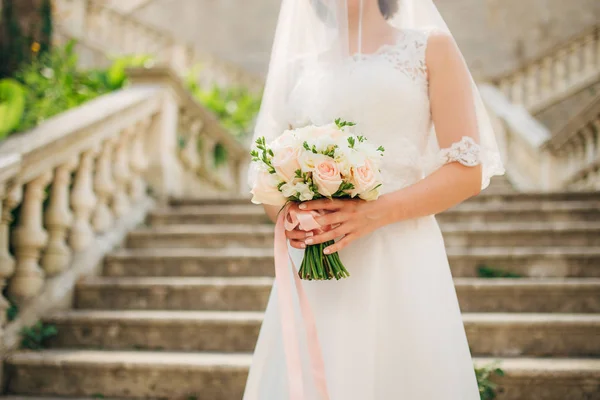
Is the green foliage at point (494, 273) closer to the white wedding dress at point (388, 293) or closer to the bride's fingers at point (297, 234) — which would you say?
Result: the white wedding dress at point (388, 293)

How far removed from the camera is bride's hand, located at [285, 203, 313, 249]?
1.54 meters

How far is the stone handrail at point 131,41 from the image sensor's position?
11.4m

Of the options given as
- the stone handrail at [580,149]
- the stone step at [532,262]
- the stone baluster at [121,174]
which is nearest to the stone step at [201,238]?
the stone baluster at [121,174]

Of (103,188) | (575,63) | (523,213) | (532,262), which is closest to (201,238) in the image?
(103,188)

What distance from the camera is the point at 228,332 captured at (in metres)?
3.18

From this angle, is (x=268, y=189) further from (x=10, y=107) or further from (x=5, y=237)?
(x=10, y=107)

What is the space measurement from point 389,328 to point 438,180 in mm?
463

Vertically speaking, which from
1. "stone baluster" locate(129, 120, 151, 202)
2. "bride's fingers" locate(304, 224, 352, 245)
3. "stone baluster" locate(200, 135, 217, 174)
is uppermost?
"stone baluster" locate(200, 135, 217, 174)

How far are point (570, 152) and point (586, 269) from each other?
122 inches

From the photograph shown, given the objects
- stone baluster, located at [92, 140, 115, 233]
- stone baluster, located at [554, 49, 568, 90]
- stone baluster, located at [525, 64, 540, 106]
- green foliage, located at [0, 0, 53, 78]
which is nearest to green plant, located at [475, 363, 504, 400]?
stone baluster, located at [92, 140, 115, 233]

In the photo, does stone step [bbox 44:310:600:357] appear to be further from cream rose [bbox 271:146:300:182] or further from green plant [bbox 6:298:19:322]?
cream rose [bbox 271:146:300:182]

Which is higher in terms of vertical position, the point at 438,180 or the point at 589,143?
the point at 589,143

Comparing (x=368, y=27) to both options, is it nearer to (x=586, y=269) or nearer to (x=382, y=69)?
(x=382, y=69)

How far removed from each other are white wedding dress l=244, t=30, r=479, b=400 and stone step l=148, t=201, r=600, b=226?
2783 millimetres
